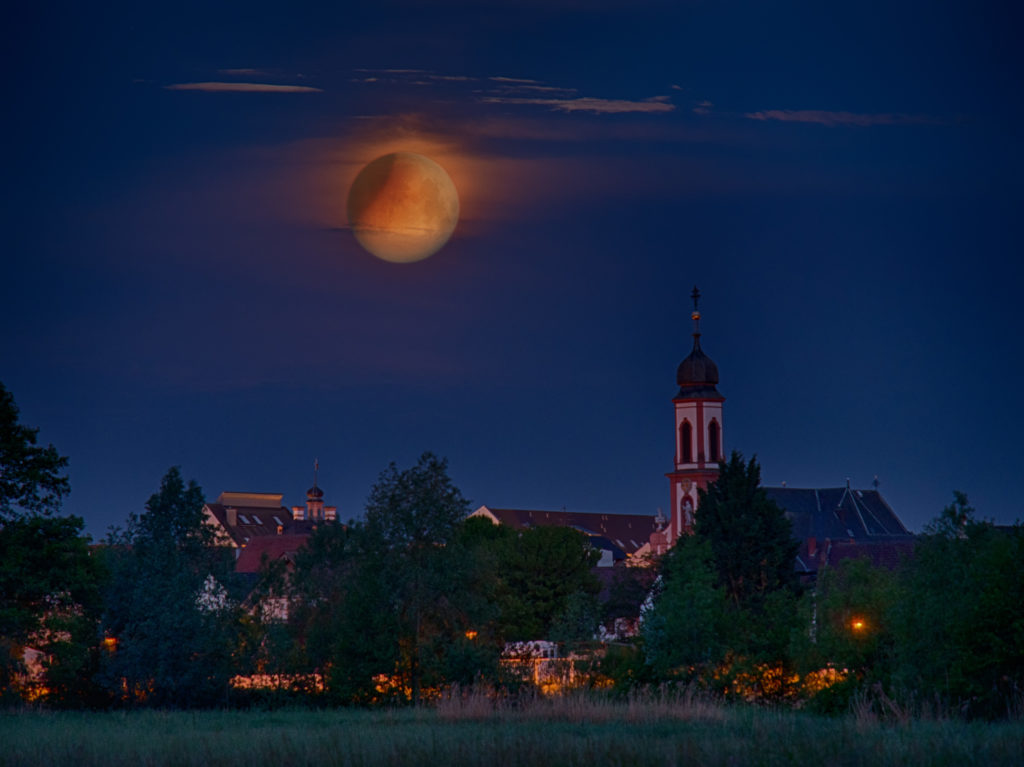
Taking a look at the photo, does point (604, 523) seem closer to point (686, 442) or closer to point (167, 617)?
point (686, 442)

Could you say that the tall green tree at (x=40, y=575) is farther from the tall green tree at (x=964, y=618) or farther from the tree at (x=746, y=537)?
the tree at (x=746, y=537)

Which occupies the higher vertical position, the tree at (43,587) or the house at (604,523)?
the house at (604,523)

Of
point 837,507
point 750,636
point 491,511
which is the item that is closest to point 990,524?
point 750,636

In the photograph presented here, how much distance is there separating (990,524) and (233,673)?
2285 centimetres

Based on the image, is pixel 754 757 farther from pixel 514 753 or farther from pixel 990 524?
pixel 990 524

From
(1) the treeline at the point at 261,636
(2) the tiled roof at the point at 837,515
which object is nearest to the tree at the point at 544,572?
(2) the tiled roof at the point at 837,515

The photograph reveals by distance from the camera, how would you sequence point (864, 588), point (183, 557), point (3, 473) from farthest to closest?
point (183, 557) → point (3, 473) → point (864, 588)

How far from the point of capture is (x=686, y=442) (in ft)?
419

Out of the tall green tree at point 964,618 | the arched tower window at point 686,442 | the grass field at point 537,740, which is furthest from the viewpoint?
the arched tower window at point 686,442

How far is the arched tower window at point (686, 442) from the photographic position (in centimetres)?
12619

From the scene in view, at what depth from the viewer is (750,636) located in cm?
4100

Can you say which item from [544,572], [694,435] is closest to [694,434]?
[694,435]

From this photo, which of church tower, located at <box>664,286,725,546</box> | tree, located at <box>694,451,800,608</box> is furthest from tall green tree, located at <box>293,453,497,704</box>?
church tower, located at <box>664,286,725,546</box>

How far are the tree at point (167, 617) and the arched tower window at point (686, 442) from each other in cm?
8685
